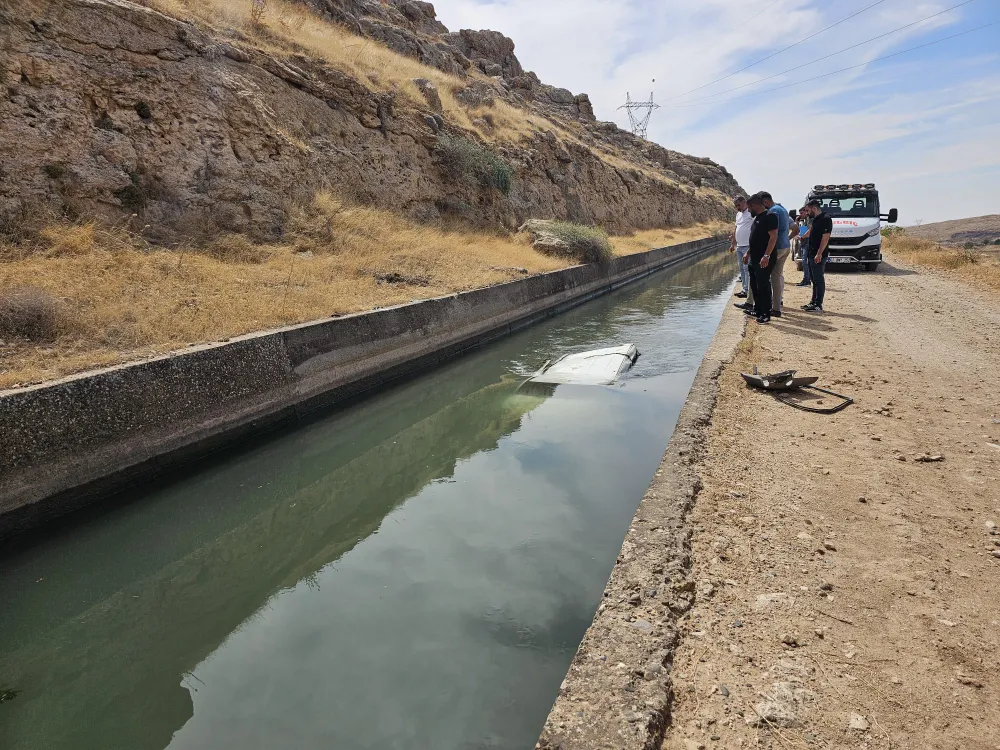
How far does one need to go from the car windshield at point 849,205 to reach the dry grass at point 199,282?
31.5ft

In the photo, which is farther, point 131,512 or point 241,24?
point 241,24

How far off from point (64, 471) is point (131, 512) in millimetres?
639

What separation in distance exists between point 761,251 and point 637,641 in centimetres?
802

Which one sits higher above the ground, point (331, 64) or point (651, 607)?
point (331, 64)

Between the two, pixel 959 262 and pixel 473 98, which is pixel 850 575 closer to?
pixel 959 262

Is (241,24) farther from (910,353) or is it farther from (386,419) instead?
(910,353)

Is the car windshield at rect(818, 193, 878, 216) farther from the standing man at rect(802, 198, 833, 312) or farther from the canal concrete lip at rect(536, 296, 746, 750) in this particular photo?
the canal concrete lip at rect(536, 296, 746, 750)

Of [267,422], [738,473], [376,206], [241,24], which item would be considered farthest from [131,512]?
[241,24]

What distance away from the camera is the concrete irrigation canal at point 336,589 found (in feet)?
9.82

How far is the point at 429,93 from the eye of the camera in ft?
70.9

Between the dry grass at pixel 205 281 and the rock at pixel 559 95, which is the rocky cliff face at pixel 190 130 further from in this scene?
the rock at pixel 559 95

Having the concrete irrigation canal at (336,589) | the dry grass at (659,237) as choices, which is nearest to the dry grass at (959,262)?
the dry grass at (659,237)

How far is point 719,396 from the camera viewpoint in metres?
5.66

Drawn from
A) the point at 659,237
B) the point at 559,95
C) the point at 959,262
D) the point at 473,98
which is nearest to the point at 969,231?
the point at 659,237
